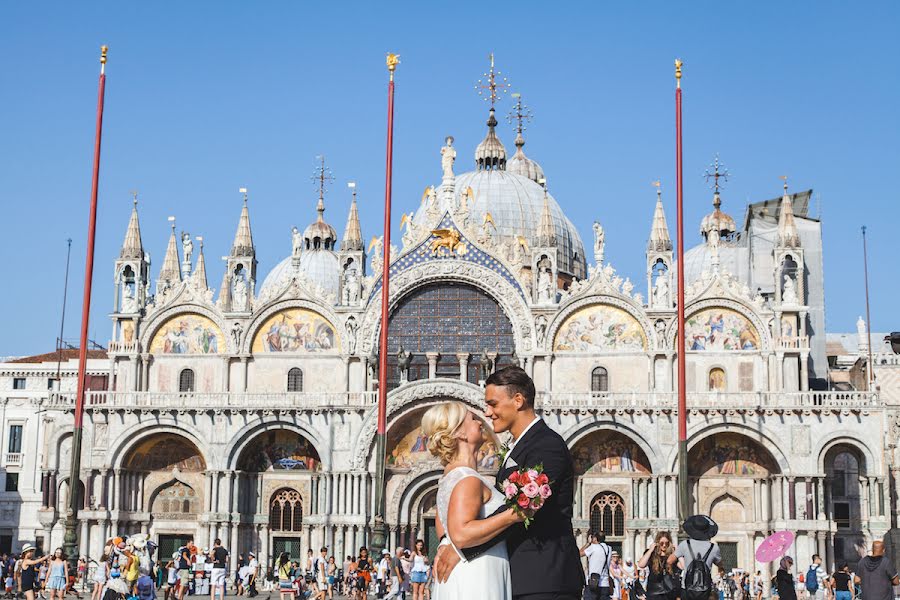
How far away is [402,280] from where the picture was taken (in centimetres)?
4984

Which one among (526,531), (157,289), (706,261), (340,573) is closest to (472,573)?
(526,531)

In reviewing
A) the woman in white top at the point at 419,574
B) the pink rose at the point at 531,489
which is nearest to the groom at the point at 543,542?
the pink rose at the point at 531,489

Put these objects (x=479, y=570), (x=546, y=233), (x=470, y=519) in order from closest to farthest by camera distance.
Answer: (x=470, y=519), (x=479, y=570), (x=546, y=233)

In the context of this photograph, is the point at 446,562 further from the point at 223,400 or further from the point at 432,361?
the point at 223,400

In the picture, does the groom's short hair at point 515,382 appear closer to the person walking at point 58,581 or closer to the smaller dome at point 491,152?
the person walking at point 58,581

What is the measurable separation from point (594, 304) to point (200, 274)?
15333 millimetres

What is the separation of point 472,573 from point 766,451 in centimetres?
4018

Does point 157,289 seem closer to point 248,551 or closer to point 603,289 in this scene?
point 248,551

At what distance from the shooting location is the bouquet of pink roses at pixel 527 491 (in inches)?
328

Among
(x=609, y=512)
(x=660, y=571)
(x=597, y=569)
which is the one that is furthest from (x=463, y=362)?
(x=660, y=571)

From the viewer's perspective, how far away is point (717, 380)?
4841cm

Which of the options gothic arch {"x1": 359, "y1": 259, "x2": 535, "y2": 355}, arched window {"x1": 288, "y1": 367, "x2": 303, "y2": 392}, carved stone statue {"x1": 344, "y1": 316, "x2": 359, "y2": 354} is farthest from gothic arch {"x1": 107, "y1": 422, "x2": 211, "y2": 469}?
gothic arch {"x1": 359, "y1": 259, "x2": 535, "y2": 355}

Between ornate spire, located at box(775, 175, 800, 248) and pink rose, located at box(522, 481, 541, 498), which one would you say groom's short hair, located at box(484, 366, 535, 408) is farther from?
ornate spire, located at box(775, 175, 800, 248)

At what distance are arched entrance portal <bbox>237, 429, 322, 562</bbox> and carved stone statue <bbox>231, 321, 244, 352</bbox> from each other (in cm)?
363
